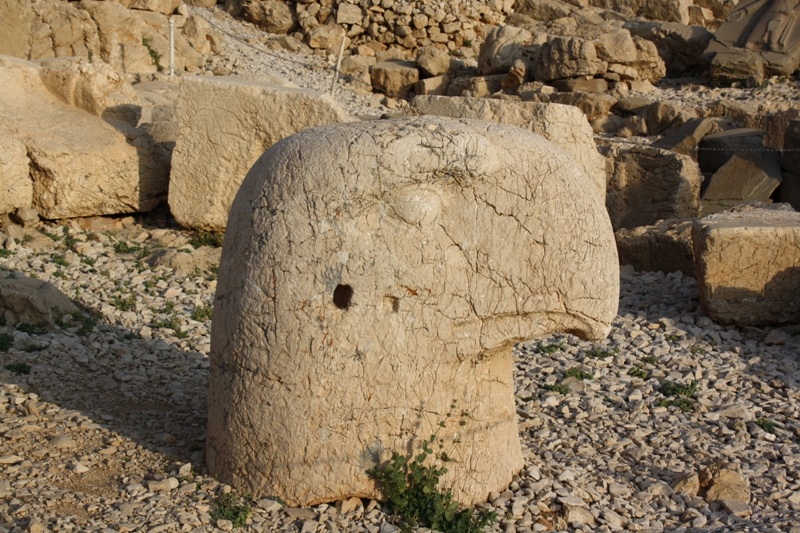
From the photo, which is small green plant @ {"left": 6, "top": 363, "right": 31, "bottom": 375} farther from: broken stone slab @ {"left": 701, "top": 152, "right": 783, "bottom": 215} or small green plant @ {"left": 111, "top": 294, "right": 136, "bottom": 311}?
broken stone slab @ {"left": 701, "top": 152, "right": 783, "bottom": 215}

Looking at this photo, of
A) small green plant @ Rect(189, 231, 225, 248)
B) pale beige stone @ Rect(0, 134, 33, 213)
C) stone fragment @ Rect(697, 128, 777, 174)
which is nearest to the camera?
pale beige stone @ Rect(0, 134, 33, 213)

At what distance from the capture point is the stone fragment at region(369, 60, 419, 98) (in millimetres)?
17062

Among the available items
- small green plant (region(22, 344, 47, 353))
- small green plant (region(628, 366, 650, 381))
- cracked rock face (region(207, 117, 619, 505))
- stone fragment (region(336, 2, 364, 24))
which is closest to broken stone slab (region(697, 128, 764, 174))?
small green plant (region(628, 366, 650, 381))

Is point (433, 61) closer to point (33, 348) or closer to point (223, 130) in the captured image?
point (223, 130)

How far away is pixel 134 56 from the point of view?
14.0 m

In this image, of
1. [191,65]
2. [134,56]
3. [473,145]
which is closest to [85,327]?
[473,145]

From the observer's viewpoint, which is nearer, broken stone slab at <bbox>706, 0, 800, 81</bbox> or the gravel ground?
the gravel ground

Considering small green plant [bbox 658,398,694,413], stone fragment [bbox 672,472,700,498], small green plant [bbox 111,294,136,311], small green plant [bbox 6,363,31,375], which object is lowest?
small green plant [bbox 111,294,136,311]

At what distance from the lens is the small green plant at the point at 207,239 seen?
741 cm

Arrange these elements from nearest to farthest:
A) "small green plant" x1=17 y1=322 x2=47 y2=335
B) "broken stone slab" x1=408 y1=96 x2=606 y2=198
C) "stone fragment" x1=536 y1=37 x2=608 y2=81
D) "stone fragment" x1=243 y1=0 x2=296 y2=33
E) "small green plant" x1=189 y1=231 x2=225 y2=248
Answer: "small green plant" x1=17 y1=322 x2=47 y2=335
"broken stone slab" x1=408 y1=96 x2=606 y2=198
"small green plant" x1=189 y1=231 x2=225 y2=248
"stone fragment" x1=536 y1=37 x2=608 y2=81
"stone fragment" x1=243 y1=0 x2=296 y2=33

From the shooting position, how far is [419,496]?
330 cm

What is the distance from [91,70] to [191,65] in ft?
25.1

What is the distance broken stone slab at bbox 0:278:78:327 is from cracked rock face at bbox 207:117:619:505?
2.42 meters

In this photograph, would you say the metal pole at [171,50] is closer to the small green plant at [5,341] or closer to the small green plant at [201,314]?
the small green plant at [201,314]
